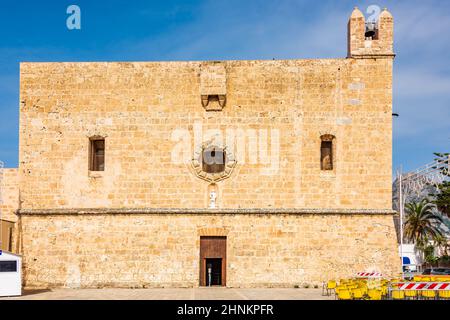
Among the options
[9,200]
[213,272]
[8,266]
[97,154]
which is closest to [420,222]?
[213,272]

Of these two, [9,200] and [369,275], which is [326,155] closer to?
[369,275]

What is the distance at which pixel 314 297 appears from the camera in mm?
15883

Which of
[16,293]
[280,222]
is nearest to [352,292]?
[280,222]

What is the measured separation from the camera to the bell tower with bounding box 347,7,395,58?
19.5 metres

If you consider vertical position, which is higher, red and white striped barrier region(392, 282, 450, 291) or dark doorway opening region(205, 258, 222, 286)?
red and white striped barrier region(392, 282, 450, 291)

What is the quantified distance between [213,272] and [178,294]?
3.09m

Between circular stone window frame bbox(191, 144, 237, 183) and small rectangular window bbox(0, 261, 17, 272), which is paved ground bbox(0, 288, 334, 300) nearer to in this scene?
small rectangular window bbox(0, 261, 17, 272)

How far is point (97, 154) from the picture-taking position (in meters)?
20.1

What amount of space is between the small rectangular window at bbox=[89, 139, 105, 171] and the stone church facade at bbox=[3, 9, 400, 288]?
0.38ft

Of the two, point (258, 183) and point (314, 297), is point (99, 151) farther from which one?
point (314, 297)

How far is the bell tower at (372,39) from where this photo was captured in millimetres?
19500

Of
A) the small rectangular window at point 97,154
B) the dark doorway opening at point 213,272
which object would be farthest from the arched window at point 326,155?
the small rectangular window at point 97,154

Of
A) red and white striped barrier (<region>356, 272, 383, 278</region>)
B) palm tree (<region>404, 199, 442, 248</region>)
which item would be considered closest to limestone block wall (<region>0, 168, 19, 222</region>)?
red and white striped barrier (<region>356, 272, 383, 278</region>)

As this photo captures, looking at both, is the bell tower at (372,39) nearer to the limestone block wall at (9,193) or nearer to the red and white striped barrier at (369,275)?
the red and white striped barrier at (369,275)
